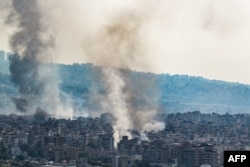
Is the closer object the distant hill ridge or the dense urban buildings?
the dense urban buildings

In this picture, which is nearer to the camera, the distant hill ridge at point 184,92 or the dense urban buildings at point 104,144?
the dense urban buildings at point 104,144

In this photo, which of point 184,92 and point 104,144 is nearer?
point 104,144

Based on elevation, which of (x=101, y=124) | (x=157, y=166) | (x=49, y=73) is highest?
(x=49, y=73)

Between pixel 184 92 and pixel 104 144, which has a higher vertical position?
pixel 184 92

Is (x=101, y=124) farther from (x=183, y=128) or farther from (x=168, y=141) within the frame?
(x=168, y=141)

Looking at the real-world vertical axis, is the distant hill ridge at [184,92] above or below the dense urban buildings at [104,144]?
above

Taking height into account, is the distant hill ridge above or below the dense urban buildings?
above

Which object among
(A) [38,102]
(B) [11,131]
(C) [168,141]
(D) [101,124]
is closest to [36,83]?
(A) [38,102]

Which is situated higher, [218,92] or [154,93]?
[218,92]
